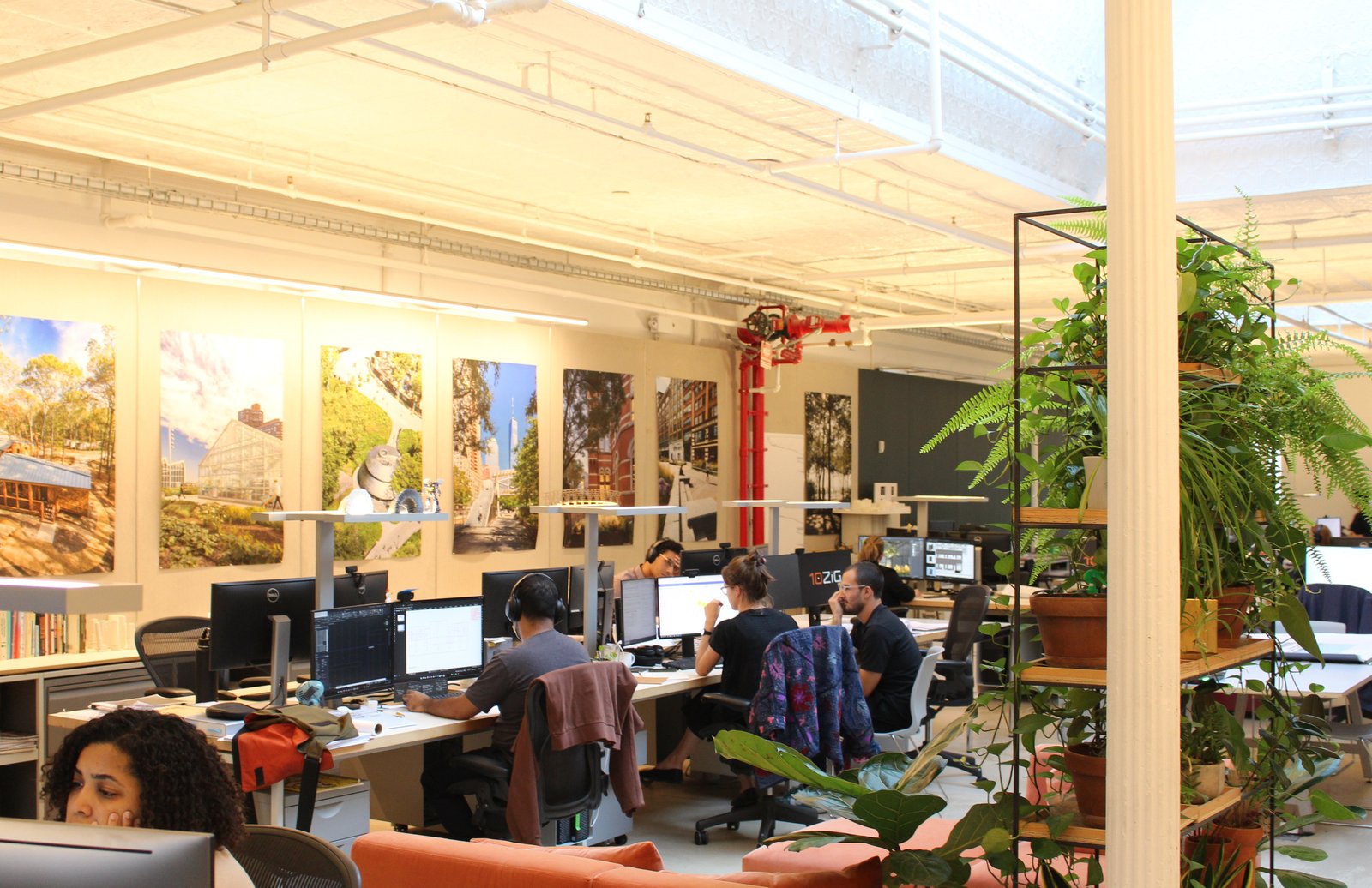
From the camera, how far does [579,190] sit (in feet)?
27.7

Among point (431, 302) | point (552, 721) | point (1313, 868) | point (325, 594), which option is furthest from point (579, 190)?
point (1313, 868)

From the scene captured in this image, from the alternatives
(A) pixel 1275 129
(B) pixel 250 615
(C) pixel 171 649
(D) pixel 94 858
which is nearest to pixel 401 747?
(B) pixel 250 615

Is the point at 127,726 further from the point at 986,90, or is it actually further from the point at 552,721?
the point at 986,90

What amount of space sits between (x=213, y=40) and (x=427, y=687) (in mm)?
3007

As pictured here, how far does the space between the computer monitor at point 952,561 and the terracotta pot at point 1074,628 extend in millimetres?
8197

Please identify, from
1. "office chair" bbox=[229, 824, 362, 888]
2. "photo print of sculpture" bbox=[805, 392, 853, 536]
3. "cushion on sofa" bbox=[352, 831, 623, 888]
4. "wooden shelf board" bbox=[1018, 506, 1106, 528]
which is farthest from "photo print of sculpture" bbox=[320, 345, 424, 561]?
"wooden shelf board" bbox=[1018, 506, 1106, 528]

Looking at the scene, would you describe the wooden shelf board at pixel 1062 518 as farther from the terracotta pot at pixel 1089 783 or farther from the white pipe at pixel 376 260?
the white pipe at pixel 376 260

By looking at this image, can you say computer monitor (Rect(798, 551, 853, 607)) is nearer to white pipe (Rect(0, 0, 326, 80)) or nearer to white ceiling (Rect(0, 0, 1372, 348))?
white ceiling (Rect(0, 0, 1372, 348))

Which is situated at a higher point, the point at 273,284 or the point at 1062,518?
the point at 273,284

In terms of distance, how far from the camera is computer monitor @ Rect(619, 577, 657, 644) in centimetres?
705

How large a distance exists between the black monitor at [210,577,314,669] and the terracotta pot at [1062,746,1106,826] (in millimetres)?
3592

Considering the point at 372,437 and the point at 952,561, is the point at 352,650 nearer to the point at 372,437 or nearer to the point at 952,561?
the point at 372,437

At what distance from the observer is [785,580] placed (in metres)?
8.61

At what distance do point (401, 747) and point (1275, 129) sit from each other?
5822mm
